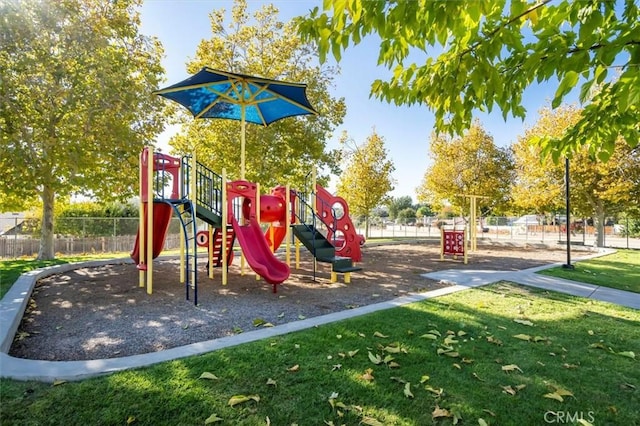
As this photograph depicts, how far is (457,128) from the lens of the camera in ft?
10.5

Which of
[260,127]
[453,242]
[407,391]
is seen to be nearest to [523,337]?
[407,391]

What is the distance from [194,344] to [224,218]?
A: 386 centimetres

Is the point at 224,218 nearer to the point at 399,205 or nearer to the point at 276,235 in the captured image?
the point at 276,235

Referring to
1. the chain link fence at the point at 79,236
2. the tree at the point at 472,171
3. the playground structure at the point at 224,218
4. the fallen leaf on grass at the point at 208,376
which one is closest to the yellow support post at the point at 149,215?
the playground structure at the point at 224,218

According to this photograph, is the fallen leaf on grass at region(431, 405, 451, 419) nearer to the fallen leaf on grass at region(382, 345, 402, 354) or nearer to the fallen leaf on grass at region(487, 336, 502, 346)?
the fallen leaf on grass at region(382, 345, 402, 354)

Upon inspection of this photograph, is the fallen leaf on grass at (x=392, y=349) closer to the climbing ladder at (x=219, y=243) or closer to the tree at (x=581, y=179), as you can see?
the climbing ladder at (x=219, y=243)

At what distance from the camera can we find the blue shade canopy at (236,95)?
25.8 feet

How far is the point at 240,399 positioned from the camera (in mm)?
2719

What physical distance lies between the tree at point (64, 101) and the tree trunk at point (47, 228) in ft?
0.10

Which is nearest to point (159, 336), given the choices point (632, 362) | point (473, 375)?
point (473, 375)

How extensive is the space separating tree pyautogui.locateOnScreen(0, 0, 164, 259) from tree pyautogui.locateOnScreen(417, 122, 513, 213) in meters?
17.4

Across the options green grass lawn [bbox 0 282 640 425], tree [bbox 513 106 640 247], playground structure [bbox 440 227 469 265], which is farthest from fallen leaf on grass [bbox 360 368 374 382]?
tree [bbox 513 106 640 247]

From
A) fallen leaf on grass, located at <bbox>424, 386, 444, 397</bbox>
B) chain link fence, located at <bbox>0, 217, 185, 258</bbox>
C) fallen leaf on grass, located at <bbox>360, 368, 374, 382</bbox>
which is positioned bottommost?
fallen leaf on grass, located at <bbox>424, 386, 444, 397</bbox>

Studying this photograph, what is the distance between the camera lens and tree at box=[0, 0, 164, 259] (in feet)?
33.2
